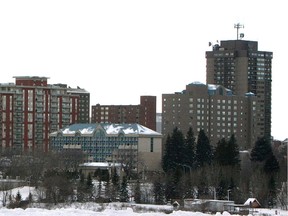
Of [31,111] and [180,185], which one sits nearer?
[180,185]

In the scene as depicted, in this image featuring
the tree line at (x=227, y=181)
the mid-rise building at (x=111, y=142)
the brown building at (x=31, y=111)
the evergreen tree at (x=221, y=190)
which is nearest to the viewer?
the tree line at (x=227, y=181)

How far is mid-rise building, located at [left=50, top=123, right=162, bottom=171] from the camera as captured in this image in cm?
10831

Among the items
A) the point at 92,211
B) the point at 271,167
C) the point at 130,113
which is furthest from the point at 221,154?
the point at 130,113

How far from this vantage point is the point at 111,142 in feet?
368

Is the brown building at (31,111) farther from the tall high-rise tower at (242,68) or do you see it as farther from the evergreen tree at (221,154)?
the evergreen tree at (221,154)

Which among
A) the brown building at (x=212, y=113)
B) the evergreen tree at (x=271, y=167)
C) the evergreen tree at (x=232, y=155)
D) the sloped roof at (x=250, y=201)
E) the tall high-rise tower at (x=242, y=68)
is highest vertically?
the tall high-rise tower at (x=242, y=68)

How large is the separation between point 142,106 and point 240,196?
82.0 meters

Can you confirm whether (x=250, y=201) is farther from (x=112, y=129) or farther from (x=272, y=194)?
(x=112, y=129)

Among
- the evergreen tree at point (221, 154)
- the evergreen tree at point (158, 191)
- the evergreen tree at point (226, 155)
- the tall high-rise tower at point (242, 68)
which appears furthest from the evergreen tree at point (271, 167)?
the tall high-rise tower at point (242, 68)

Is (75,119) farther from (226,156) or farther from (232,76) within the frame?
(226,156)

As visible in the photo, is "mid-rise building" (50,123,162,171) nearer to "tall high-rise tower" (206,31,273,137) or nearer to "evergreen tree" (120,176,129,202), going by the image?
"evergreen tree" (120,176,129,202)

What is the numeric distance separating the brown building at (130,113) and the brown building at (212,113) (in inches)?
553

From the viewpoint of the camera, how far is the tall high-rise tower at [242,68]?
158 meters

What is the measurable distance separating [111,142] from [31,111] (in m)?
21.6
